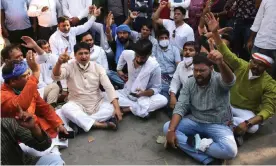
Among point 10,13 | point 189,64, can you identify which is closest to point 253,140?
point 189,64

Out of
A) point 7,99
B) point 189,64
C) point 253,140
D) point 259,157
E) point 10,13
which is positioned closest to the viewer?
point 7,99

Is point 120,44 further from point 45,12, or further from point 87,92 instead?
point 87,92

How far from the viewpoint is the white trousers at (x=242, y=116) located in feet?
14.3

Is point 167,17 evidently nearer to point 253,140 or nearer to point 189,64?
point 189,64

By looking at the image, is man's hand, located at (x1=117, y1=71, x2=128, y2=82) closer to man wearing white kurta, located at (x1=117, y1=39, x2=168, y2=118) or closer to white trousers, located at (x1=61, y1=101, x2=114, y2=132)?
man wearing white kurta, located at (x1=117, y1=39, x2=168, y2=118)

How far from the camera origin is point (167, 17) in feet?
22.1

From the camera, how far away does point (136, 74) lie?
194 inches

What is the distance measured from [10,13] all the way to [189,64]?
3.49 metres

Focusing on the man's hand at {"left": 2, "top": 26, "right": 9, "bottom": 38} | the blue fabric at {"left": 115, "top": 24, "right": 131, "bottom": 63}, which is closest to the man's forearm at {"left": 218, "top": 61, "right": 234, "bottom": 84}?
the blue fabric at {"left": 115, "top": 24, "right": 131, "bottom": 63}

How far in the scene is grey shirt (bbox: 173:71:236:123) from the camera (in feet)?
12.8

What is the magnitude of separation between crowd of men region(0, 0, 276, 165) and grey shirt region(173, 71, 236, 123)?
0.04ft

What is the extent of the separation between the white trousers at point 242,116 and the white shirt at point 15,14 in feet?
13.6

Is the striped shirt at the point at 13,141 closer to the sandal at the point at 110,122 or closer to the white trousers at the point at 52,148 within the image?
the white trousers at the point at 52,148

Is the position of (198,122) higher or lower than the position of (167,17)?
lower
